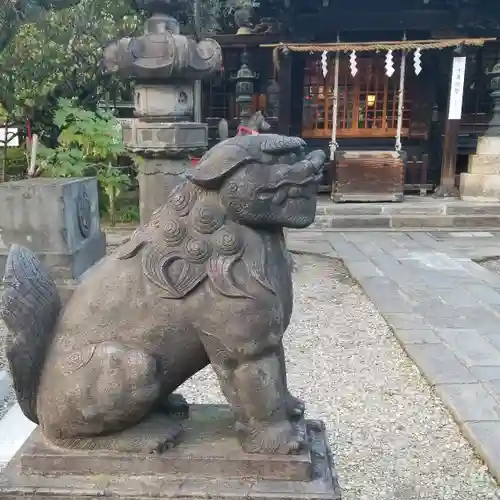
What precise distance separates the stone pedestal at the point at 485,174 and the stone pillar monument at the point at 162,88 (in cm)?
678

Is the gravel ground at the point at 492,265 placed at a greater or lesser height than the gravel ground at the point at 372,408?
lesser

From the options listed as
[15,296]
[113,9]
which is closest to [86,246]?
[15,296]

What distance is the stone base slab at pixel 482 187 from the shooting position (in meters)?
11.2

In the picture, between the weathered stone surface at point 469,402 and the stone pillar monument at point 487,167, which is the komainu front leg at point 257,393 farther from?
the stone pillar monument at point 487,167

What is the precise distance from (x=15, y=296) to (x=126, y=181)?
326 inches

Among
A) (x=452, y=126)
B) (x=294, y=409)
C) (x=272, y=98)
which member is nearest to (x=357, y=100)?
(x=272, y=98)

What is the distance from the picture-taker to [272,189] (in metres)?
1.72

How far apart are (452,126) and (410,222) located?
8.37ft

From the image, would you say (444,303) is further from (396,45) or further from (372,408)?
(396,45)

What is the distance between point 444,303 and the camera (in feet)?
19.2

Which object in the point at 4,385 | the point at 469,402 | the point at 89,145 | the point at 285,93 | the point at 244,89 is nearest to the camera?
the point at 469,402

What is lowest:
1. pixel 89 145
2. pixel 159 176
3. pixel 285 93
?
pixel 159 176

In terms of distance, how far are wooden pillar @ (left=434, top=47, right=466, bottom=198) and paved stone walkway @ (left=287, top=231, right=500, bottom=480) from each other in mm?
2283

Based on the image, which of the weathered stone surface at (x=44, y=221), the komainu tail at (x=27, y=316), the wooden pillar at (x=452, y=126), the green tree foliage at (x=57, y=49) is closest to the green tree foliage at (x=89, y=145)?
the green tree foliage at (x=57, y=49)
